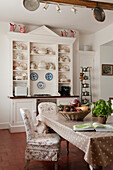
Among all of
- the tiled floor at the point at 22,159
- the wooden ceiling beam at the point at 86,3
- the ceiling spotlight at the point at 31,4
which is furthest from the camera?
the wooden ceiling beam at the point at 86,3

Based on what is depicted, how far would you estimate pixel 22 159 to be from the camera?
3.28 meters

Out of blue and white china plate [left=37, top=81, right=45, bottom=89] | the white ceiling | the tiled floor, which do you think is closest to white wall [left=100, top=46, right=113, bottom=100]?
the white ceiling

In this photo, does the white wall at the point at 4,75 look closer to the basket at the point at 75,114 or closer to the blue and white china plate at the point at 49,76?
the blue and white china plate at the point at 49,76

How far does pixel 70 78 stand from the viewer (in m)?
6.22

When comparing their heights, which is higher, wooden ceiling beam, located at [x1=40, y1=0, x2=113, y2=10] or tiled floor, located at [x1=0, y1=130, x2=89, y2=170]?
wooden ceiling beam, located at [x1=40, y1=0, x2=113, y2=10]

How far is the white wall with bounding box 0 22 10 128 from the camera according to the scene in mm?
5781

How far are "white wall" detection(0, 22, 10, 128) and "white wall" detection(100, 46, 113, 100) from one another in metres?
3.04

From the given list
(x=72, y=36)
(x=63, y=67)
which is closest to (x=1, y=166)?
(x=63, y=67)

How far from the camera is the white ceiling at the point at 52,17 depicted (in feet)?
15.6

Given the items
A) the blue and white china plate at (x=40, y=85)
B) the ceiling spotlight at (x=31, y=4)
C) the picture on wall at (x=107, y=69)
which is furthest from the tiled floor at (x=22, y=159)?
the picture on wall at (x=107, y=69)

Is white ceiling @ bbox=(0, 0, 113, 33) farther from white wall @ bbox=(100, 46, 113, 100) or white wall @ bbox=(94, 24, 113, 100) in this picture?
white wall @ bbox=(100, 46, 113, 100)

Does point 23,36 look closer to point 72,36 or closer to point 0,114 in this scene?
point 72,36

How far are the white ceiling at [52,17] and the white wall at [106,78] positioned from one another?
2.51 ft

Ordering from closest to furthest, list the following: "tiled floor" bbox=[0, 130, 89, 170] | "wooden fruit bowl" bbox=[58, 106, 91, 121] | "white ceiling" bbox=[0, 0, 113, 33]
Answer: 1. "wooden fruit bowl" bbox=[58, 106, 91, 121]
2. "tiled floor" bbox=[0, 130, 89, 170]
3. "white ceiling" bbox=[0, 0, 113, 33]
